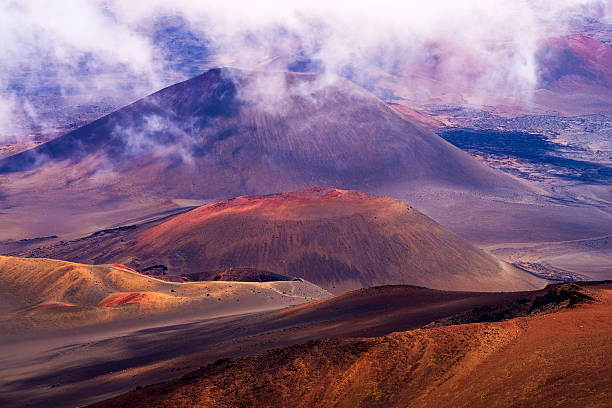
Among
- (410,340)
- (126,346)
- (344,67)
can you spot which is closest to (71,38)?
(344,67)

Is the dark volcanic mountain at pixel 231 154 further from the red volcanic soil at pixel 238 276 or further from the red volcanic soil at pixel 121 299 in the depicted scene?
the red volcanic soil at pixel 121 299

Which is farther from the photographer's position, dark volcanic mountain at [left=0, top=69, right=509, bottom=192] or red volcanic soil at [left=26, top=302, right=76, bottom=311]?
dark volcanic mountain at [left=0, top=69, right=509, bottom=192]

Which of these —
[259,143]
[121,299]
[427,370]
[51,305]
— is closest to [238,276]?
[121,299]

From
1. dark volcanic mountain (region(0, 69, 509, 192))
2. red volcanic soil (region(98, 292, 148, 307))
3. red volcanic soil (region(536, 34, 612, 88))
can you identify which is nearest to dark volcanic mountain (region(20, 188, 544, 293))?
red volcanic soil (region(98, 292, 148, 307))

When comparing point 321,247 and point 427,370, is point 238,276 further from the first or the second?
point 427,370

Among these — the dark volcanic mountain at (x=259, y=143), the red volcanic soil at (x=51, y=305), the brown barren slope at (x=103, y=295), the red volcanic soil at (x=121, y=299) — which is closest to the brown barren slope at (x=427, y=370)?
the brown barren slope at (x=103, y=295)

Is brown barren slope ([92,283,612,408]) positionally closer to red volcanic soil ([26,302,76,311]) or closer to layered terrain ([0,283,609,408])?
layered terrain ([0,283,609,408])

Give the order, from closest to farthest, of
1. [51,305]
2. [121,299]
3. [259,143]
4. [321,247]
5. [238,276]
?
[51,305] → [121,299] → [238,276] → [321,247] → [259,143]
